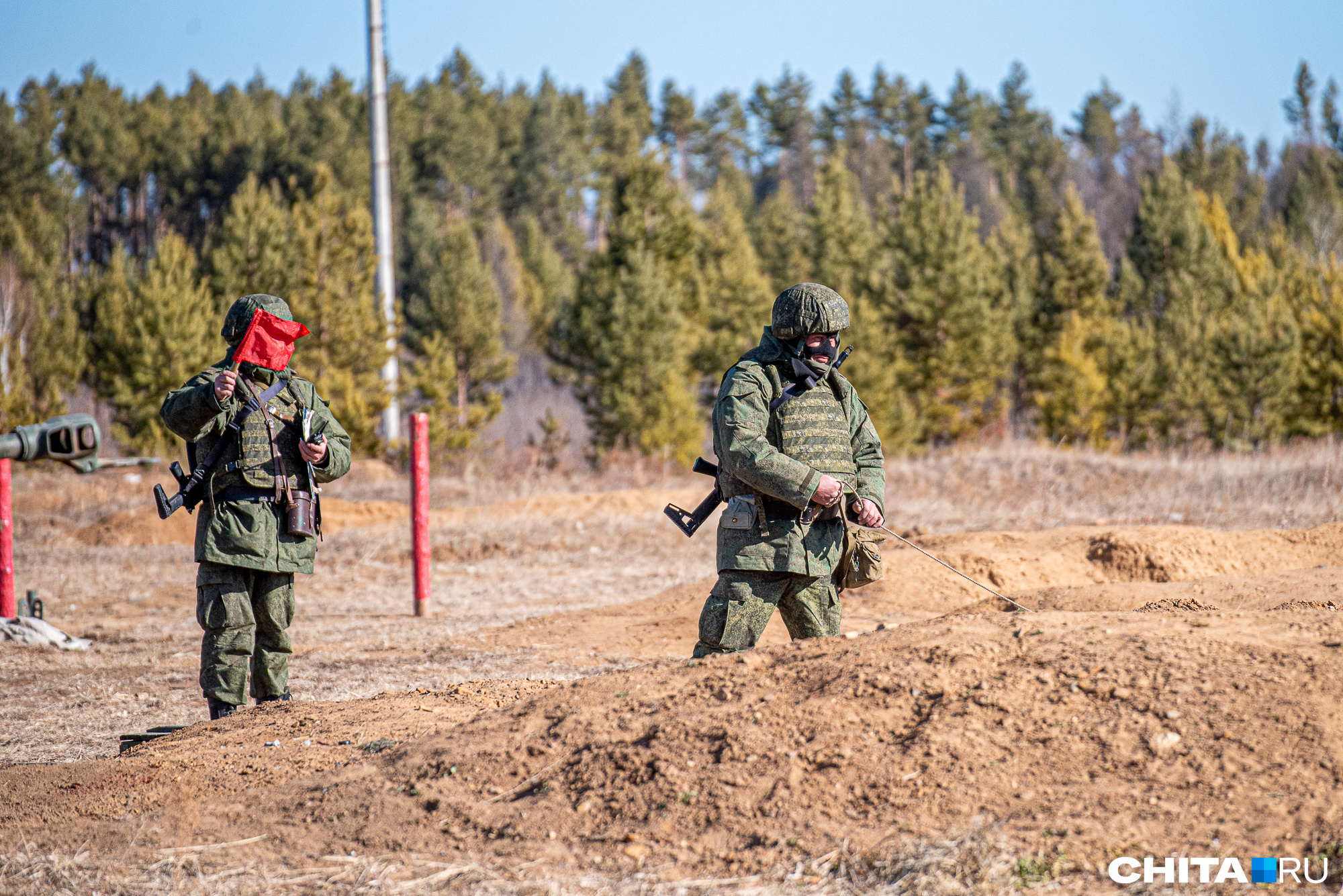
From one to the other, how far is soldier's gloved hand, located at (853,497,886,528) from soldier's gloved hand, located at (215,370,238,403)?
2.58 metres

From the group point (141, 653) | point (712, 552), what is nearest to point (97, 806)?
point (141, 653)

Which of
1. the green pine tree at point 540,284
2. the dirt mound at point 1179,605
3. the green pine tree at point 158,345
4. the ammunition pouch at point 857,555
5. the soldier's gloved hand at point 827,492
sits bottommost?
the dirt mound at point 1179,605

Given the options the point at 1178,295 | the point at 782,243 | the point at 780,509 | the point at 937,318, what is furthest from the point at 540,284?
the point at 780,509

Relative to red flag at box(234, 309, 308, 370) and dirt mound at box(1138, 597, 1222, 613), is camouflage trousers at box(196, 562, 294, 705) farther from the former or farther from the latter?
dirt mound at box(1138, 597, 1222, 613)

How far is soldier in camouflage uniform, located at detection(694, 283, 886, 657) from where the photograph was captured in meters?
4.24

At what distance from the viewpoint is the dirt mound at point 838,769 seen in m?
3.00

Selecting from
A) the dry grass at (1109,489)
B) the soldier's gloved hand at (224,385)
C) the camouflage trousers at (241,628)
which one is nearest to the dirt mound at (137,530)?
the dry grass at (1109,489)

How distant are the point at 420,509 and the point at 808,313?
5262 millimetres

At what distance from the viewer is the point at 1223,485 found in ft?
48.9

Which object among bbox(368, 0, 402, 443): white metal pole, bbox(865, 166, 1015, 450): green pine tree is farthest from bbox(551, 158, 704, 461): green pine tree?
bbox(865, 166, 1015, 450): green pine tree

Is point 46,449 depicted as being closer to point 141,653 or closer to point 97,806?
point 97,806

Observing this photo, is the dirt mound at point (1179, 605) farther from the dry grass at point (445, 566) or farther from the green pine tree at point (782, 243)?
the green pine tree at point (782, 243)

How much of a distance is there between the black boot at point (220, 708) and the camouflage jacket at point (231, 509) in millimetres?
635

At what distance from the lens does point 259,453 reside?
500 centimetres
